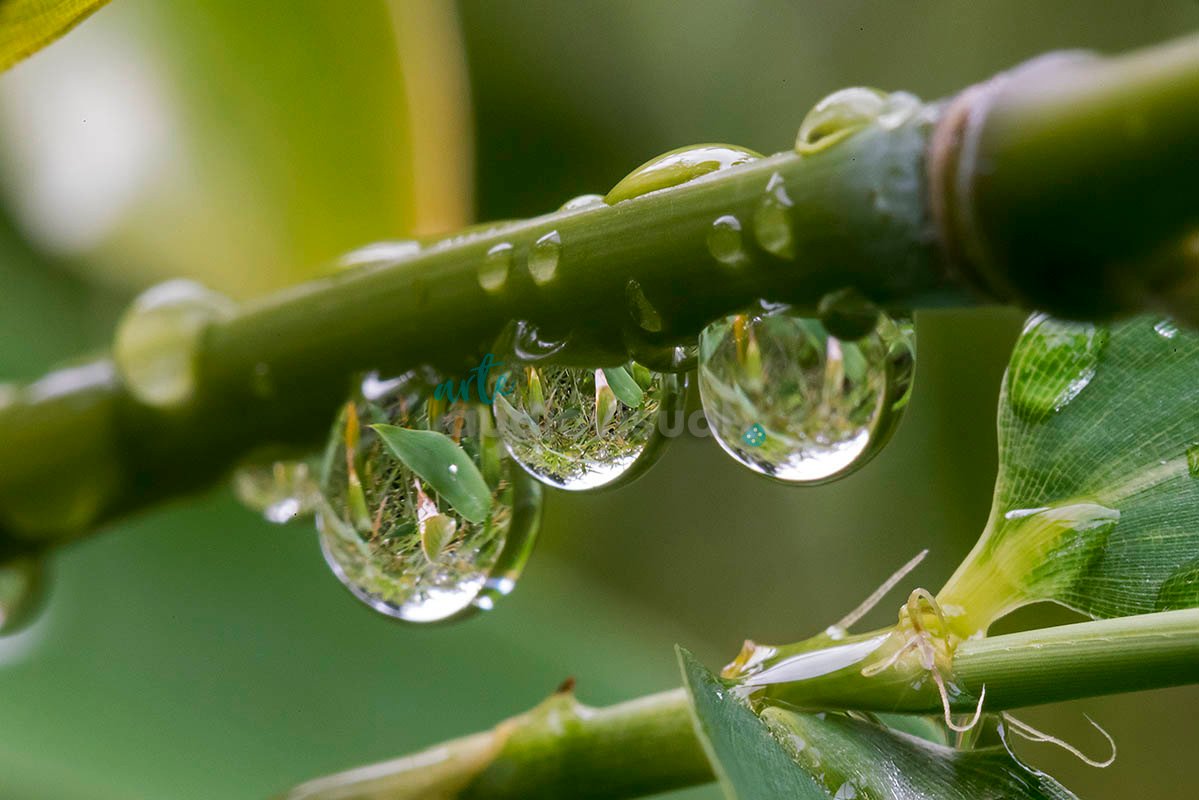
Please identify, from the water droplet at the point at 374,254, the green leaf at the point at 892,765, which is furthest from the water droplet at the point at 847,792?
the water droplet at the point at 374,254

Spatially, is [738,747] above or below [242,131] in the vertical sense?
below

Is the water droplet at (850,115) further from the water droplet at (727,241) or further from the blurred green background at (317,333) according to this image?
the blurred green background at (317,333)

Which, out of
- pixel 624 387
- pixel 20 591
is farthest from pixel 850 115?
pixel 20 591

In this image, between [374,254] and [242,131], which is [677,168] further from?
[242,131]

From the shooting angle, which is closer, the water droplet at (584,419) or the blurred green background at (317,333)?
the water droplet at (584,419)

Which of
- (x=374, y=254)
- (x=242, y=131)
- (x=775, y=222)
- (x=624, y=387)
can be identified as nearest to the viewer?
(x=775, y=222)

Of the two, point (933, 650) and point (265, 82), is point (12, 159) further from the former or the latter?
point (933, 650)
